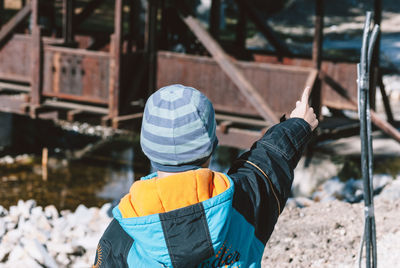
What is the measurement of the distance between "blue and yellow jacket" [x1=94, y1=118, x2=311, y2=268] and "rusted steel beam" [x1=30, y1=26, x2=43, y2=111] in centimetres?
774

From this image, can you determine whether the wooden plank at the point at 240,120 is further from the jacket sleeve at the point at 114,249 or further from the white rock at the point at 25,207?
the jacket sleeve at the point at 114,249

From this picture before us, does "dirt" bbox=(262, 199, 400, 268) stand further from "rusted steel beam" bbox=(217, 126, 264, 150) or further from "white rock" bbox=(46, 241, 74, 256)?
"white rock" bbox=(46, 241, 74, 256)

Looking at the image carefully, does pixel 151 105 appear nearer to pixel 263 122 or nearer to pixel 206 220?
pixel 206 220

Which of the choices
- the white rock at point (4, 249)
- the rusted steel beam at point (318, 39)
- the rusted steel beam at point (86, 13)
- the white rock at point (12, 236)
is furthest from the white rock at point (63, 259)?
the rusted steel beam at point (86, 13)

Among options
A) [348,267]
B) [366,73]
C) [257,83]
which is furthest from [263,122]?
[366,73]

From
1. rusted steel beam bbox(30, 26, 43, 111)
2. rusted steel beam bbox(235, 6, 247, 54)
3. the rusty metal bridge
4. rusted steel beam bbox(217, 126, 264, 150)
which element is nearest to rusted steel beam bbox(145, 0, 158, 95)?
the rusty metal bridge

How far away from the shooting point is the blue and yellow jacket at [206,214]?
7.39ft

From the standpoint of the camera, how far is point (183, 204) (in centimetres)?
225

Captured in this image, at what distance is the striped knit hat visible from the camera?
7.50 ft

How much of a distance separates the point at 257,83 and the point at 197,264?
275 inches

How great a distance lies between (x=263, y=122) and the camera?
31.4 feet

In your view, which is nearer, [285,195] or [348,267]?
[285,195]

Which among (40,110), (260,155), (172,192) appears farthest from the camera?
(40,110)

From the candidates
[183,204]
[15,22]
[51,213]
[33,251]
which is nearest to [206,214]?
[183,204]
